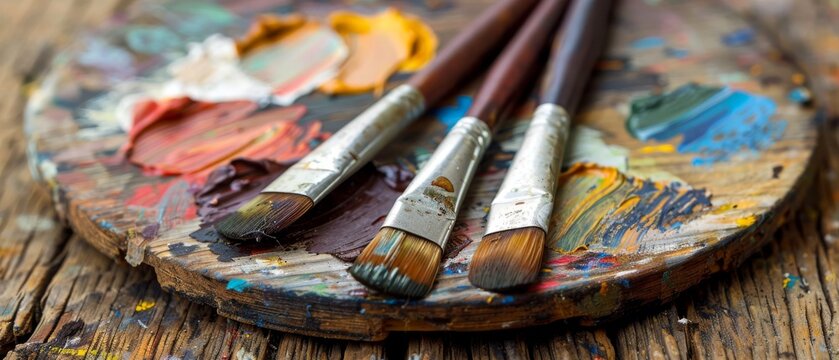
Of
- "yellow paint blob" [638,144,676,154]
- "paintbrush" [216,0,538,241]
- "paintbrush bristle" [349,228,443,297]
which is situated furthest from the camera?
"yellow paint blob" [638,144,676,154]

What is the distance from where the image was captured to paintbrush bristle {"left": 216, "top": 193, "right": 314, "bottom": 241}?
118 centimetres

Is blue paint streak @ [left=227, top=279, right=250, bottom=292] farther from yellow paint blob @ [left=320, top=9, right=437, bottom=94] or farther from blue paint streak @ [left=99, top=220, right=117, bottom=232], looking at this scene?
yellow paint blob @ [left=320, top=9, right=437, bottom=94]

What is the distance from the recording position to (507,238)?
114 cm

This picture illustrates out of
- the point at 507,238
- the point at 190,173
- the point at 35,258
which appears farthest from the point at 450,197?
the point at 35,258

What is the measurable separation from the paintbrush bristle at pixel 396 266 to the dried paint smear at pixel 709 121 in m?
0.57

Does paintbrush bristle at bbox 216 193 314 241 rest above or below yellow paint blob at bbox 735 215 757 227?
above

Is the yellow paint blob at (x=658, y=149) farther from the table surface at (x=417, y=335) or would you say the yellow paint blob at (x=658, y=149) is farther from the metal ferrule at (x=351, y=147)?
the metal ferrule at (x=351, y=147)

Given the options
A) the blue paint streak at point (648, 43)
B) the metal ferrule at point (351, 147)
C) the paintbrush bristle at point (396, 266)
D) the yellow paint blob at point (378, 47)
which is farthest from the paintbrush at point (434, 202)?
the blue paint streak at point (648, 43)

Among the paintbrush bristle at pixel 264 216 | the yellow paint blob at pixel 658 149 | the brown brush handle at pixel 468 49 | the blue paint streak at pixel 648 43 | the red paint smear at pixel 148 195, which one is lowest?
the yellow paint blob at pixel 658 149

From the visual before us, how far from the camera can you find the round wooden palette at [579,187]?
1.14 metres

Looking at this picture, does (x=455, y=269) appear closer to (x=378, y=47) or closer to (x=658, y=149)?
(x=658, y=149)

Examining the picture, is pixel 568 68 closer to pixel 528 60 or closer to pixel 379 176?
pixel 528 60

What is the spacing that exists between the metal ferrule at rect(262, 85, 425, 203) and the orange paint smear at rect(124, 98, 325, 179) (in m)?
0.13

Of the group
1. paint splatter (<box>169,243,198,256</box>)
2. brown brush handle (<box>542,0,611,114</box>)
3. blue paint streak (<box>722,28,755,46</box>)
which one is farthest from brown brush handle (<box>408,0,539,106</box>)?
paint splatter (<box>169,243,198,256</box>)
